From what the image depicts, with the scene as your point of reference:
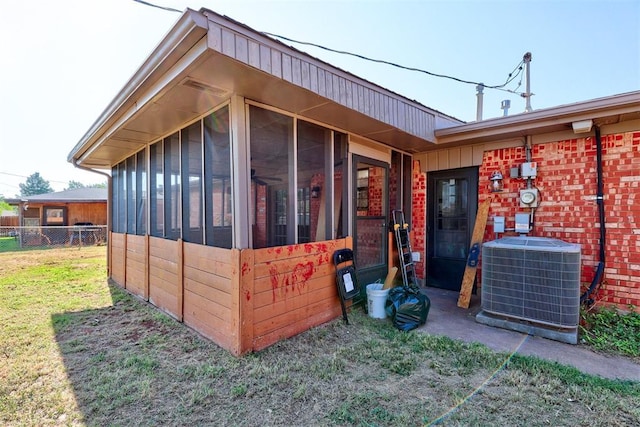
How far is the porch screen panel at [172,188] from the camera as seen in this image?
3840mm

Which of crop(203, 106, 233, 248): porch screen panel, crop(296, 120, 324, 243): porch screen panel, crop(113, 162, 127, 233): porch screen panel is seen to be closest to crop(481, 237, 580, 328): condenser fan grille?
crop(296, 120, 324, 243): porch screen panel

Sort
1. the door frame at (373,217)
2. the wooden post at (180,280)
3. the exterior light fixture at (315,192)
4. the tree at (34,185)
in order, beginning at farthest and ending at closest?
1. the tree at (34,185)
2. the exterior light fixture at (315,192)
3. the door frame at (373,217)
4. the wooden post at (180,280)

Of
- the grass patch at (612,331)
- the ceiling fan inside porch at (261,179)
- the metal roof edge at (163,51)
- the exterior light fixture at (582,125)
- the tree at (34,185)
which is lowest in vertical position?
the grass patch at (612,331)

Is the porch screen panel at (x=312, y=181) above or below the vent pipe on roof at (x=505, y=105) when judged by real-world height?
below

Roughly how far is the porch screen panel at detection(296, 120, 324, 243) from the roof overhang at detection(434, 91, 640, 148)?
1.86 m

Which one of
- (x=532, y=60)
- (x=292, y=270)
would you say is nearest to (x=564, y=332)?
(x=292, y=270)

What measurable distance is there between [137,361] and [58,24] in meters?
4.33

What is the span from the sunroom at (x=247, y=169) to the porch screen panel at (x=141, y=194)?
0.11 feet

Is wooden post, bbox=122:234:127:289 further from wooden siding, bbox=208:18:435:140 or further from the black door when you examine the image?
the black door

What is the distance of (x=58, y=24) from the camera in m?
3.89

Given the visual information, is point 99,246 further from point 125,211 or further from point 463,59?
point 463,59

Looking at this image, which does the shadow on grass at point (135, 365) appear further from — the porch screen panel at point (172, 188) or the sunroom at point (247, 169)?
the porch screen panel at point (172, 188)

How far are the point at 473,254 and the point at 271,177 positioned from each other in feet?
11.4

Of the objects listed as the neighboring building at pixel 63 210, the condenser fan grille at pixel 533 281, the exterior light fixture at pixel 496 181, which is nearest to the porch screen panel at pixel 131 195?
the condenser fan grille at pixel 533 281
